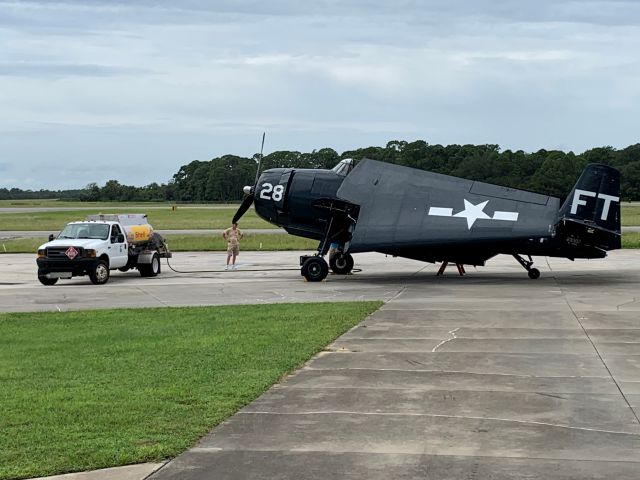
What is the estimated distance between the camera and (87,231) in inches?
1013

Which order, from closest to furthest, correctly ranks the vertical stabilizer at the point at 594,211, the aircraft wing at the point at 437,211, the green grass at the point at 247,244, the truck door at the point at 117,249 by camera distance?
the vertical stabilizer at the point at 594,211
the aircraft wing at the point at 437,211
the truck door at the point at 117,249
the green grass at the point at 247,244

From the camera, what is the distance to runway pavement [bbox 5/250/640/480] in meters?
6.57

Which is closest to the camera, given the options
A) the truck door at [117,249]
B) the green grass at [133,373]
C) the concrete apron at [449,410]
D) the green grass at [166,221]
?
the concrete apron at [449,410]

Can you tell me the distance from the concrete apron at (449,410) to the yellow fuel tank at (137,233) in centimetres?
1375

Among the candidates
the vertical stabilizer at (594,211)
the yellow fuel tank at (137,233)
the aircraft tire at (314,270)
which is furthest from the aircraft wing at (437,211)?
the yellow fuel tank at (137,233)

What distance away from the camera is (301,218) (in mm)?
24984

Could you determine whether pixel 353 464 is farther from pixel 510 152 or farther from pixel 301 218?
pixel 510 152

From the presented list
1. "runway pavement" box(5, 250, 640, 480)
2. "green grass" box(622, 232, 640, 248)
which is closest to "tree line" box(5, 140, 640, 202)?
"green grass" box(622, 232, 640, 248)

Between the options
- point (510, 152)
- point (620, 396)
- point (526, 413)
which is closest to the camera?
point (526, 413)

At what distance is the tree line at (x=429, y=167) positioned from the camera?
176ft

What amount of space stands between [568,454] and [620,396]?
243cm

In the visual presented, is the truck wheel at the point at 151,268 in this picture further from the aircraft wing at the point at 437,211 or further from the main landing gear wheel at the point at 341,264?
the aircraft wing at the point at 437,211

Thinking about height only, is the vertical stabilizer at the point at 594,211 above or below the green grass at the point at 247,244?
above

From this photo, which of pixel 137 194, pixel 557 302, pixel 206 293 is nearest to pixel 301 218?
pixel 206 293
